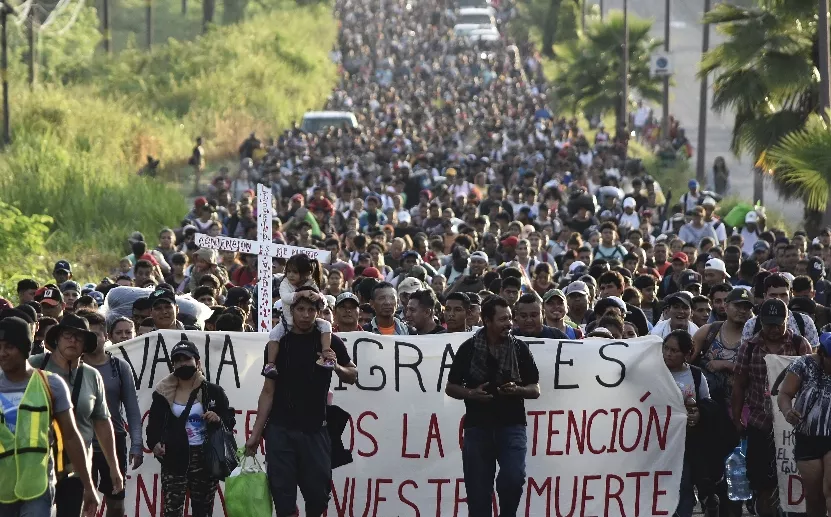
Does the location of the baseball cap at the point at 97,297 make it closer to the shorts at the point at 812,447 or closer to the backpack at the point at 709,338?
the backpack at the point at 709,338

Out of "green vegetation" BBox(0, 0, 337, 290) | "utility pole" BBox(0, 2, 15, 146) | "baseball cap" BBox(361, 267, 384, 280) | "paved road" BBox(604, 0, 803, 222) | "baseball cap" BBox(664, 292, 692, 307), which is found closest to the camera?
"baseball cap" BBox(664, 292, 692, 307)

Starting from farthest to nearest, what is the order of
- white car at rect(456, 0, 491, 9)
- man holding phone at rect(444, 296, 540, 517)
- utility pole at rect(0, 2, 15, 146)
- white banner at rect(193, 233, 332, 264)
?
white car at rect(456, 0, 491, 9) → utility pole at rect(0, 2, 15, 146) → white banner at rect(193, 233, 332, 264) → man holding phone at rect(444, 296, 540, 517)

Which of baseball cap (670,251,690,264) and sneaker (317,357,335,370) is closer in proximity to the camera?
sneaker (317,357,335,370)

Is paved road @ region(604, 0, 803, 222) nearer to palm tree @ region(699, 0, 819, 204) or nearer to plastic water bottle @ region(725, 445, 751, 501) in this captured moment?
palm tree @ region(699, 0, 819, 204)

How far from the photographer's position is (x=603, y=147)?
38.1 m

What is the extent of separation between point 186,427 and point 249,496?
1.93ft

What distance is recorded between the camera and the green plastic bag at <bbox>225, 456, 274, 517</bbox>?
9586mm

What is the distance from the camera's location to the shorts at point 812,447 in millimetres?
10180

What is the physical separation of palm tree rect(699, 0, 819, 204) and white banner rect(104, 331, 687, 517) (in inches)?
539

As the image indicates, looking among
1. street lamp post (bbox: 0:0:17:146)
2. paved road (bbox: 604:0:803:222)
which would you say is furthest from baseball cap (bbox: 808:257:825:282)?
street lamp post (bbox: 0:0:17:146)

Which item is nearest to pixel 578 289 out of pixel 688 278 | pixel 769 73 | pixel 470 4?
pixel 688 278

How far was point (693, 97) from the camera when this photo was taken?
6512 cm

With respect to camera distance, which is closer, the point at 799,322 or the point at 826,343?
the point at 826,343

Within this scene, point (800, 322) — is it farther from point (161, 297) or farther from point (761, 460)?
point (161, 297)
